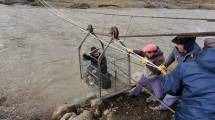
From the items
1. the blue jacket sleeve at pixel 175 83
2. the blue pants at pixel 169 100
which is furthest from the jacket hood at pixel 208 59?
the blue pants at pixel 169 100

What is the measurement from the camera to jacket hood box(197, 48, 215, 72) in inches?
153

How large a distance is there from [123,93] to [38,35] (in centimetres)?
826

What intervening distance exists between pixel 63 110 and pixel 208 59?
4515mm

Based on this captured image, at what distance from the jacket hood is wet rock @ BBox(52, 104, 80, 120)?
170 inches

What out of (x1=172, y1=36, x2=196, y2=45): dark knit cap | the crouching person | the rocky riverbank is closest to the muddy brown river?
the rocky riverbank

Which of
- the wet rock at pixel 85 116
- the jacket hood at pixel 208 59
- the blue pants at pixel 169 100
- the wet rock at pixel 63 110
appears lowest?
the wet rock at pixel 63 110

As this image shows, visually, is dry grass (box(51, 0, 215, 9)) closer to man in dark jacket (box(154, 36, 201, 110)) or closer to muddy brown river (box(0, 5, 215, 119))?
muddy brown river (box(0, 5, 215, 119))

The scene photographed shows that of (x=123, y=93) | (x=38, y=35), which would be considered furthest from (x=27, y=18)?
(x=123, y=93)

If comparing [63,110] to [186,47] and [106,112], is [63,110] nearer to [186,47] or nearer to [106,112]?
[106,112]

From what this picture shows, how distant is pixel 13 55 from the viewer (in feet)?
41.0

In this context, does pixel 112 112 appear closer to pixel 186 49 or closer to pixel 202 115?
pixel 186 49

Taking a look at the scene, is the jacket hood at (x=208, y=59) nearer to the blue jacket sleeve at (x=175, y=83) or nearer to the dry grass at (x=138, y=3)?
the blue jacket sleeve at (x=175, y=83)

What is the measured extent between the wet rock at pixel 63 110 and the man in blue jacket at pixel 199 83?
3861 mm

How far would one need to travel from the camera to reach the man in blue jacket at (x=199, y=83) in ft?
13.0
